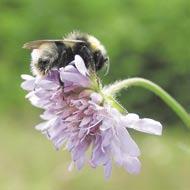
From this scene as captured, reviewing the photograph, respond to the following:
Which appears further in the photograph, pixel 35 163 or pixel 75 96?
pixel 35 163

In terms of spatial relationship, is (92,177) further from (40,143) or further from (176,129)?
(176,129)

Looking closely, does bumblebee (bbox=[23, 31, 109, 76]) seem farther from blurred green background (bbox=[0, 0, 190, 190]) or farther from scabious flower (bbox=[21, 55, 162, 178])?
blurred green background (bbox=[0, 0, 190, 190])

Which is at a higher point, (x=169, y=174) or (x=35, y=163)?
(x=35, y=163)

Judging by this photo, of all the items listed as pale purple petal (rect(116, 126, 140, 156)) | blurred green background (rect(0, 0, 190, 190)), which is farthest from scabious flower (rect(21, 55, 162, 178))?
blurred green background (rect(0, 0, 190, 190))

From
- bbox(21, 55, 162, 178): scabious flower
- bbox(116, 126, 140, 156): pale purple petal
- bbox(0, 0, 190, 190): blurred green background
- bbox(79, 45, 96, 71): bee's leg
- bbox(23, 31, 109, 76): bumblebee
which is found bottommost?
bbox(116, 126, 140, 156): pale purple petal

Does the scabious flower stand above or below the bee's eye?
below

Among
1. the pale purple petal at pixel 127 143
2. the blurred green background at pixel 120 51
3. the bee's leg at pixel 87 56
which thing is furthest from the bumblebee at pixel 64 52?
the blurred green background at pixel 120 51

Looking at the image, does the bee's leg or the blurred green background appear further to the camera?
the blurred green background

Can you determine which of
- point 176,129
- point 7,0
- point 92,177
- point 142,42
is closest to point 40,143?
point 92,177
